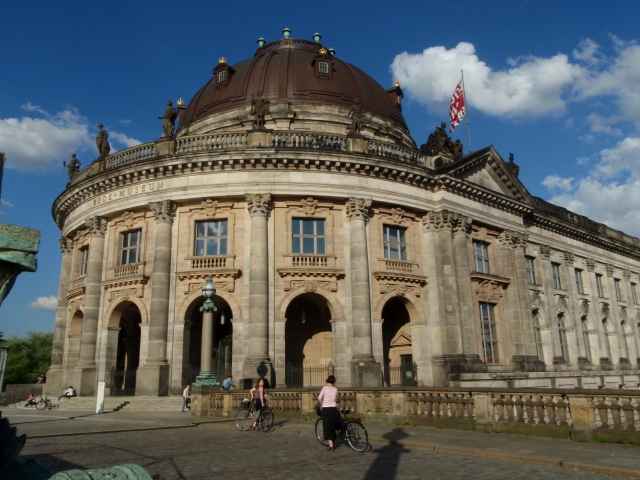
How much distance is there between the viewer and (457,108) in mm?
34188

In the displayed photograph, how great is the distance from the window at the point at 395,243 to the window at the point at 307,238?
3417 millimetres

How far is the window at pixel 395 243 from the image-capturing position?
28688 millimetres

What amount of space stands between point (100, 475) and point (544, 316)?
1449 inches

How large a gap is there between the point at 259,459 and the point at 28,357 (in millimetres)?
78563

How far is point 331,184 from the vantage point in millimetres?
27422

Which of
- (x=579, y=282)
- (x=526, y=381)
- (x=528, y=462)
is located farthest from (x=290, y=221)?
(x=579, y=282)

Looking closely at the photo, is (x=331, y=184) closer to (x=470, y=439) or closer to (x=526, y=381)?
(x=526, y=381)

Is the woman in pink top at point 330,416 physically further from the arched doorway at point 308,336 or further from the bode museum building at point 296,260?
the arched doorway at point 308,336

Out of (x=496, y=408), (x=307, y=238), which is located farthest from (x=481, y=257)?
(x=496, y=408)

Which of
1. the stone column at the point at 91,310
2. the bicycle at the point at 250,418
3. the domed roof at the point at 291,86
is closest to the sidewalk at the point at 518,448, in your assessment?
the bicycle at the point at 250,418

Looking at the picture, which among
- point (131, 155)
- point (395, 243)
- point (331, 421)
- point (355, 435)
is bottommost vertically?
point (355, 435)

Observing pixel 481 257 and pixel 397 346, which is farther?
pixel 481 257

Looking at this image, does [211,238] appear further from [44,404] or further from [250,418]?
[250,418]

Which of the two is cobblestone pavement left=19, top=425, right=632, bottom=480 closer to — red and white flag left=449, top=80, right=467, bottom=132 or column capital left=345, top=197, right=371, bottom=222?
column capital left=345, top=197, right=371, bottom=222
